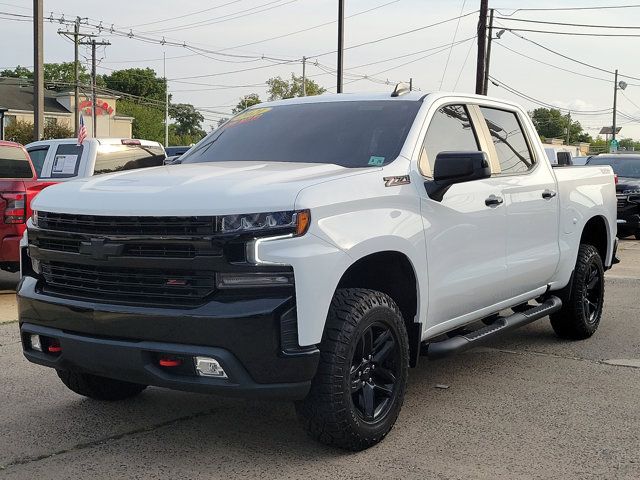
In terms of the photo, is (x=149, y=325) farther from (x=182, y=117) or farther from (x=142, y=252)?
(x=182, y=117)

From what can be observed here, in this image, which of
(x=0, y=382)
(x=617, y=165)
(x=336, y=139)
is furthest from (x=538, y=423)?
(x=617, y=165)

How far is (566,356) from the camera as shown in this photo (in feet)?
20.6

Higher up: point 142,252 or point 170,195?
point 170,195

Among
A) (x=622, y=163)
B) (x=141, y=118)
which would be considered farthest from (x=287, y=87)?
(x=622, y=163)

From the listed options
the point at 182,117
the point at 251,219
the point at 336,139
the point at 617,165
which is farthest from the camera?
the point at 182,117

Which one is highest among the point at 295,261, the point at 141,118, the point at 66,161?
the point at 141,118

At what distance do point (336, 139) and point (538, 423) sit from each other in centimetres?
199

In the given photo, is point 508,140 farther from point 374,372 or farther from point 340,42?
point 340,42

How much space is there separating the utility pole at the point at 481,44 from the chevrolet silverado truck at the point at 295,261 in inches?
957

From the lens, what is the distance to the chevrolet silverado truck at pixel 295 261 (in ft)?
11.7

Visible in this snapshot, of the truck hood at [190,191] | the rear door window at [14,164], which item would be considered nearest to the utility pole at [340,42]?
the rear door window at [14,164]

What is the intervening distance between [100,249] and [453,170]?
1887 millimetres

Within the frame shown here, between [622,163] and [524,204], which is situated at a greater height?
[622,163]

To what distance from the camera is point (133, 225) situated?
3.69 meters
